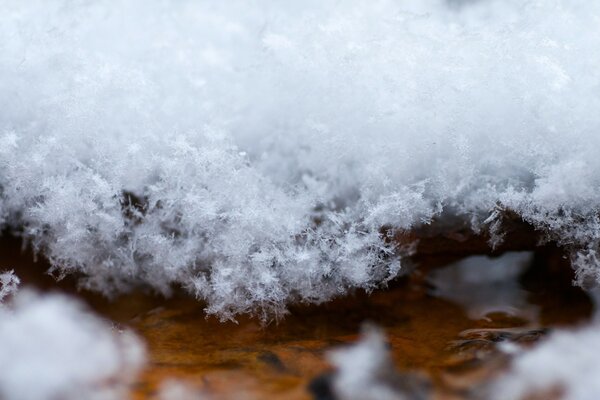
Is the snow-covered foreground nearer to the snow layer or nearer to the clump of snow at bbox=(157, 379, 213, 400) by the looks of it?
the snow layer

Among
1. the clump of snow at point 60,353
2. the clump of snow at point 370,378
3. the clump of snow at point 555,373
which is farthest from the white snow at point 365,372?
the clump of snow at point 60,353

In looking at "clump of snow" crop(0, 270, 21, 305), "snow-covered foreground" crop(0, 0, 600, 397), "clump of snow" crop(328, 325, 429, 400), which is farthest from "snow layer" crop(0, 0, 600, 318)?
"clump of snow" crop(328, 325, 429, 400)

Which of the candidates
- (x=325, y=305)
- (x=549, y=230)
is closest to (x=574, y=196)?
(x=549, y=230)

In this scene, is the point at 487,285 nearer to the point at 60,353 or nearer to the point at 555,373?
the point at 555,373

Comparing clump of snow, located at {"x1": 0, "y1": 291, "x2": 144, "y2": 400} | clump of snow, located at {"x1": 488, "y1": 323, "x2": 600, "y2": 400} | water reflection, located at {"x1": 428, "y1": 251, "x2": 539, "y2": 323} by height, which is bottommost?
clump of snow, located at {"x1": 0, "y1": 291, "x2": 144, "y2": 400}

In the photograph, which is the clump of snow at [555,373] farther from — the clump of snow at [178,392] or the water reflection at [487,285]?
the clump of snow at [178,392]

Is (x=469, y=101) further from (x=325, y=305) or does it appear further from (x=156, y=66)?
(x=156, y=66)

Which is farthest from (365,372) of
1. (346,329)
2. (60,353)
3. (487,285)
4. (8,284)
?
(8,284)
